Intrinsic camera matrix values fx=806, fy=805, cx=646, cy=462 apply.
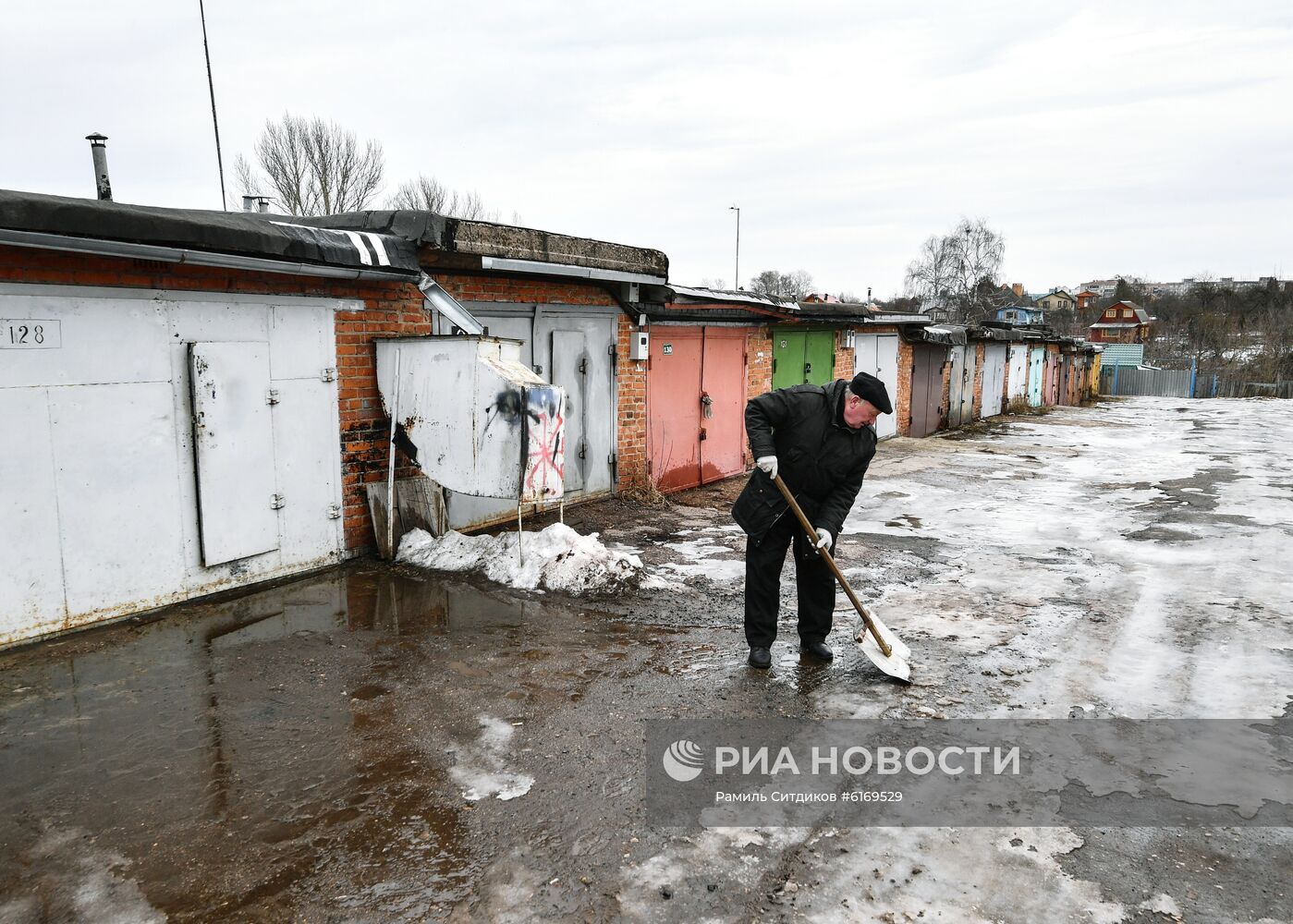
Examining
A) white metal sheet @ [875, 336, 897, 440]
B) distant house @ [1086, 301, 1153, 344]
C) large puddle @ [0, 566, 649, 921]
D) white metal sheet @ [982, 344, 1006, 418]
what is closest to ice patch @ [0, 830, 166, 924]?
large puddle @ [0, 566, 649, 921]

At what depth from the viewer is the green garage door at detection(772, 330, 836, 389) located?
41.0ft

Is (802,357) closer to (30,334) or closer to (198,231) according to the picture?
(198,231)

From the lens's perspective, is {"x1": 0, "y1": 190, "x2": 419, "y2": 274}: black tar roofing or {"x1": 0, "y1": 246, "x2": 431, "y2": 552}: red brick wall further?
{"x1": 0, "y1": 246, "x2": 431, "y2": 552}: red brick wall

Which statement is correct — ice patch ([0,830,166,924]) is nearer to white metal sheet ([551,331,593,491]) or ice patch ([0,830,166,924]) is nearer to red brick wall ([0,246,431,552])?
red brick wall ([0,246,431,552])

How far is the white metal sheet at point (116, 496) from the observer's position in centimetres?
476

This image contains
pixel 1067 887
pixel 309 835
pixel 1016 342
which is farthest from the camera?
pixel 1016 342

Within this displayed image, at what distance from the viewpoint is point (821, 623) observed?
16.1 ft

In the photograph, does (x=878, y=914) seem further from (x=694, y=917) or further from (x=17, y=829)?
(x=17, y=829)

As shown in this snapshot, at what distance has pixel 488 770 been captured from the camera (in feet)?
11.6

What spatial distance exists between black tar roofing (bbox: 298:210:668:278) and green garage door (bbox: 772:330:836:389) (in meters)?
4.50

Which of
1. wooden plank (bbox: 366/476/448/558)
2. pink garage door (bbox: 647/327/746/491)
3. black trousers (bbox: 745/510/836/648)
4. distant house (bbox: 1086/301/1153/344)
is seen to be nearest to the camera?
black trousers (bbox: 745/510/836/648)

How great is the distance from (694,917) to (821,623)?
247cm

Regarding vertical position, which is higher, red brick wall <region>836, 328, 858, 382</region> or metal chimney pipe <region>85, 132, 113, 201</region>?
metal chimney pipe <region>85, 132, 113, 201</region>

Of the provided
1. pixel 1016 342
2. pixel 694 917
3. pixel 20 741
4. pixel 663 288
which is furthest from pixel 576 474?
pixel 1016 342
